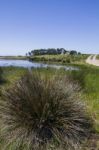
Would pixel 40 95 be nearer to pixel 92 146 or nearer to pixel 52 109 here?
pixel 52 109

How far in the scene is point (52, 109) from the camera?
666 cm

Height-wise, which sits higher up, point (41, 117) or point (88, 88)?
point (41, 117)

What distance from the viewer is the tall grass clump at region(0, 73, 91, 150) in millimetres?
6344

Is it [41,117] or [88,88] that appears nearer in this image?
[41,117]

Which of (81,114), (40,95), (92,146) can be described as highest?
(40,95)

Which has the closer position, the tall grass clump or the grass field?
the tall grass clump

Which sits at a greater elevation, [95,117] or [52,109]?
[52,109]

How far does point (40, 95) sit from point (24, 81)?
530mm

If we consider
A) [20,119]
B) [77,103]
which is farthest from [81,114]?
[20,119]

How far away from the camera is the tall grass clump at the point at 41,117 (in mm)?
6344

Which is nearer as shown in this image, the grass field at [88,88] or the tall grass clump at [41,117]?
the tall grass clump at [41,117]

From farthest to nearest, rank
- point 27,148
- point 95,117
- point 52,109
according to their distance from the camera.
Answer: point 95,117 → point 52,109 → point 27,148

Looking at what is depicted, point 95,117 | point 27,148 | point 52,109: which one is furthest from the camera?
point 95,117

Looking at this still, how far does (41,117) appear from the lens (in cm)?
657
